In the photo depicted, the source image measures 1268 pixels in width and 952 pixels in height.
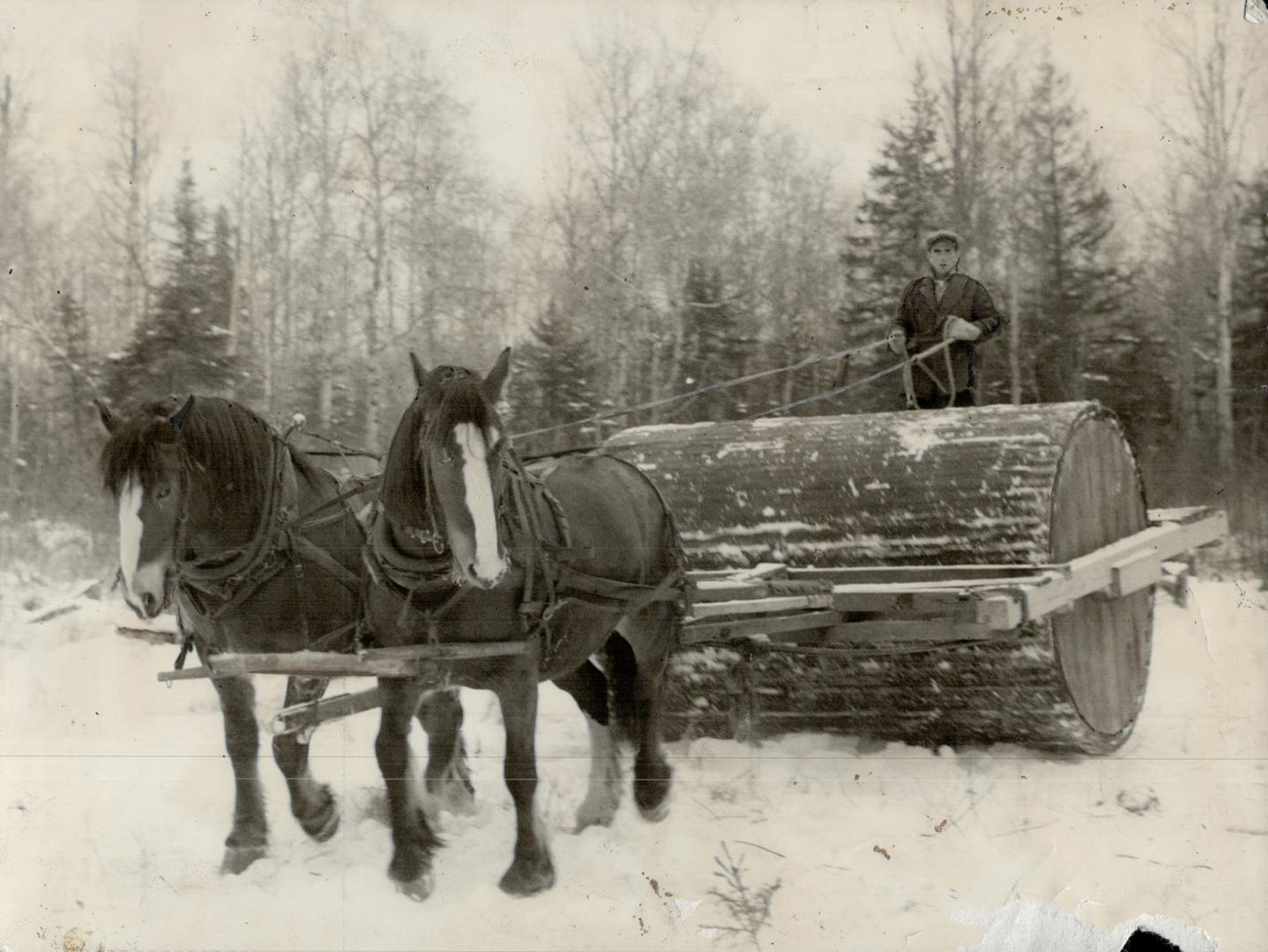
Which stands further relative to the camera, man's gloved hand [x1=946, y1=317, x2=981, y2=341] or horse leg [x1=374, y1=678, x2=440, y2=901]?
man's gloved hand [x1=946, y1=317, x2=981, y2=341]

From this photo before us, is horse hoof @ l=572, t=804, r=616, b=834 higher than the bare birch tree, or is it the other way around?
the bare birch tree

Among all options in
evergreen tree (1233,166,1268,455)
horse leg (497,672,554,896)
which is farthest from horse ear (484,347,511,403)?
evergreen tree (1233,166,1268,455)

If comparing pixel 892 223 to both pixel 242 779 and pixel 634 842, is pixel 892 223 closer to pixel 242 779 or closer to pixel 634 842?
pixel 634 842

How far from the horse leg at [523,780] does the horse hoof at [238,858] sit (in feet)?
2.90

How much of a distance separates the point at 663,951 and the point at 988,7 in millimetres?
3715

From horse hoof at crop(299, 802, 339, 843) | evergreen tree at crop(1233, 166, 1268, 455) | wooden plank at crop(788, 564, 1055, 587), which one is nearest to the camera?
horse hoof at crop(299, 802, 339, 843)

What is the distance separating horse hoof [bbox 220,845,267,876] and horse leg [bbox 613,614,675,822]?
136 centimetres

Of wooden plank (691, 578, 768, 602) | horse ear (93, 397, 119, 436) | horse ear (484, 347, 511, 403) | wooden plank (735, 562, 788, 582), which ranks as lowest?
wooden plank (691, 578, 768, 602)

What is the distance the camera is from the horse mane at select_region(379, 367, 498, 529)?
310 cm

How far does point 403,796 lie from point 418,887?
1.01ft

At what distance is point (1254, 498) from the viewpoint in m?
5.04

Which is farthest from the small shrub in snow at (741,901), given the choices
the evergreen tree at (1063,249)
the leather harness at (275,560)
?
the evergreen tree at (1063,249)

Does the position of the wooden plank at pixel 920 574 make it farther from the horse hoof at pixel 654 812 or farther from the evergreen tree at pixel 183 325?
the evergreen tree at pixel 183 325

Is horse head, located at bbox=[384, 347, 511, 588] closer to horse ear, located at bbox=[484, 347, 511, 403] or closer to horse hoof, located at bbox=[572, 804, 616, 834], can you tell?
horse ear, located at bbox=[484, 347, 511, 403]
